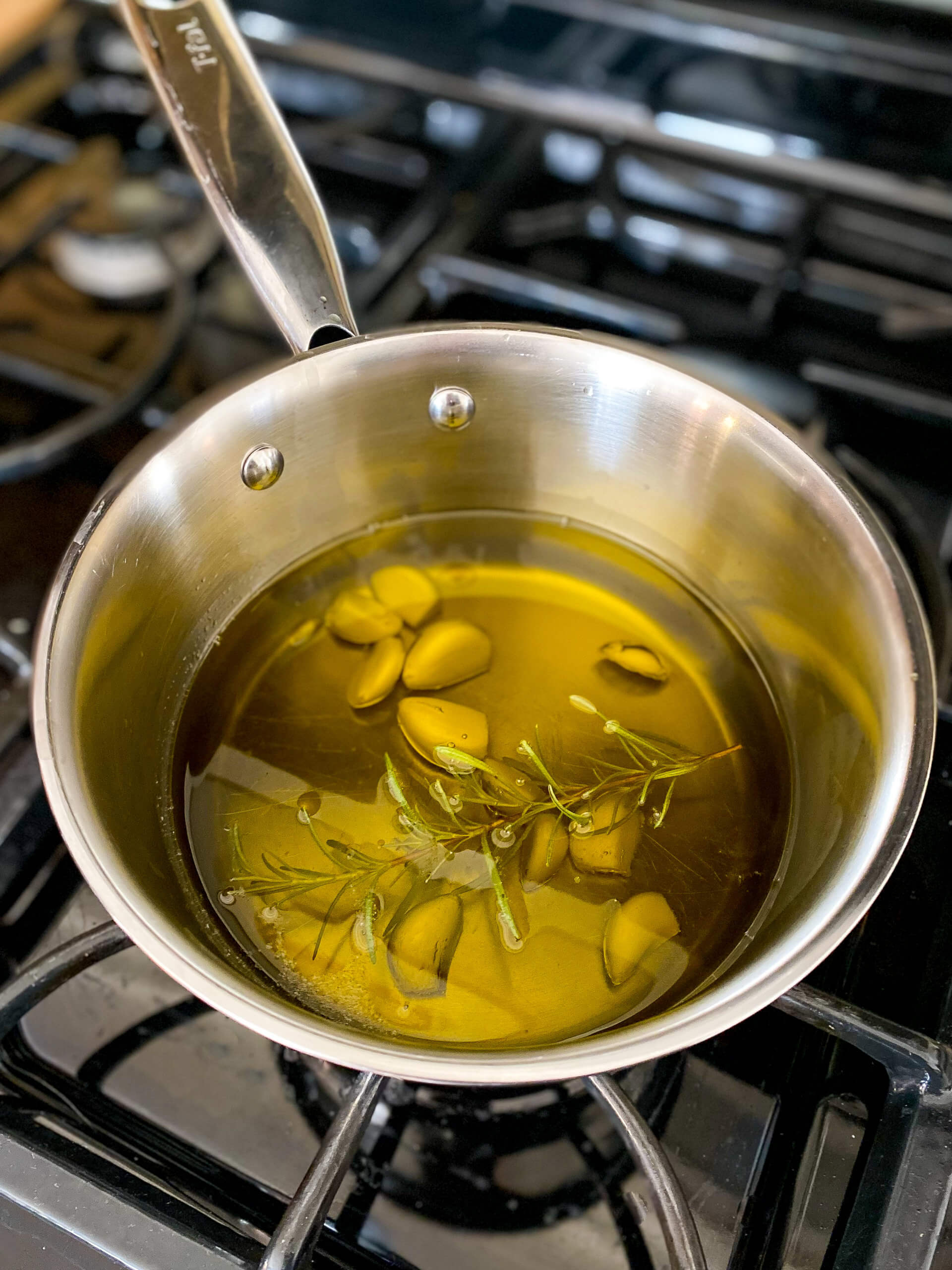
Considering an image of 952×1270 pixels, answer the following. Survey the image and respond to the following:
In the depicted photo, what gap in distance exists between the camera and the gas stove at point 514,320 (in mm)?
543

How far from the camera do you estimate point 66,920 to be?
0.65 metres

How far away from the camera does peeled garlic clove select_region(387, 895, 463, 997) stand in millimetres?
578

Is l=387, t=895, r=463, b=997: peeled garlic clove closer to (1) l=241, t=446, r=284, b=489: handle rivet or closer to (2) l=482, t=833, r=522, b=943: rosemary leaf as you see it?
(2) l=482, t=833, r=522, b=943: rosemary leaf

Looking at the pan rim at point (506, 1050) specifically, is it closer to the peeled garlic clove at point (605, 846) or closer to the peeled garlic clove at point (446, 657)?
the peeled garlic clove at point (605, 846)

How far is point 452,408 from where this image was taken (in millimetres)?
722

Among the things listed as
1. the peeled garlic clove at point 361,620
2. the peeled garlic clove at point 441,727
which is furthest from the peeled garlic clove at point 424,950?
the peeled garlic clove at point 361,620

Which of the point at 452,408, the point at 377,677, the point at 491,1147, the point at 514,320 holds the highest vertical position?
the point at 514,320

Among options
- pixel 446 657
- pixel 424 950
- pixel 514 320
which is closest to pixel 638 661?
pixel 446 657

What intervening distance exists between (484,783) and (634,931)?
13 cm

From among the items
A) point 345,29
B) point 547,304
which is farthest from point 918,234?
point 345,29

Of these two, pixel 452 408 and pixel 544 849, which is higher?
pixel 452 408

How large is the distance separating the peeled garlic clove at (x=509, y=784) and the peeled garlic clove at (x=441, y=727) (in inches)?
0.7

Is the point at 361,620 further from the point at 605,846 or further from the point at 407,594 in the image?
the point at 605,846

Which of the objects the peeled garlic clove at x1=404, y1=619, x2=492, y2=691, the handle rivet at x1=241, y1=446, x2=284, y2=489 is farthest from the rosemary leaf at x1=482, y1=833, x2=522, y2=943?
the handle rivet at x1=241, y1=446, x2=284, y2=489
